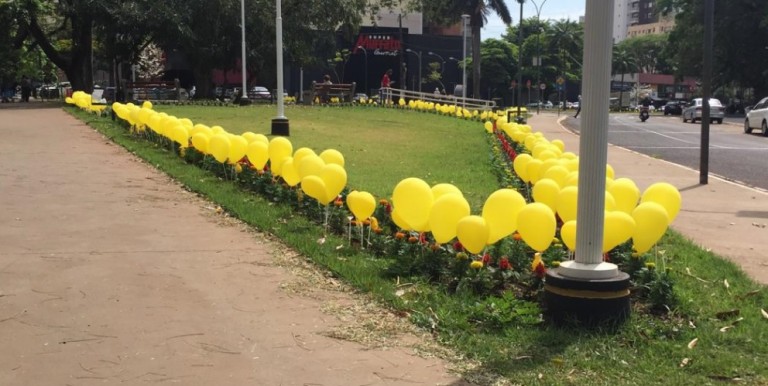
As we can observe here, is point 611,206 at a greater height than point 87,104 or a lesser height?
lesser

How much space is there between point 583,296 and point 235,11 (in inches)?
1403

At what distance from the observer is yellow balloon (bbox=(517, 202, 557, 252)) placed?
17.1 feet

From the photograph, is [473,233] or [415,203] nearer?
[473,233]

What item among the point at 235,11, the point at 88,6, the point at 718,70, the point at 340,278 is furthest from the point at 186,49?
the point at 718,70

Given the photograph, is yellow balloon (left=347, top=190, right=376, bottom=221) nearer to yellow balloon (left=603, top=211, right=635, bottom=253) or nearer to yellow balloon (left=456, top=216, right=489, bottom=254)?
yellow balloon (left=456, top=216, right=489, bottom=254)

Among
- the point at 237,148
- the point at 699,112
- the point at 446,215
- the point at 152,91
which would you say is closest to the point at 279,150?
the point at 237,148

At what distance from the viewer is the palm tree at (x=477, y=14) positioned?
4966 cm

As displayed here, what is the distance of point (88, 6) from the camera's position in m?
33.9

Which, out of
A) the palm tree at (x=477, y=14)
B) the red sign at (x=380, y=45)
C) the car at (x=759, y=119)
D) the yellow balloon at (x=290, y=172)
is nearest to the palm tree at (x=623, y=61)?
the red sign at (x=380, y=45)

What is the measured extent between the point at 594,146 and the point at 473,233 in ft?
3.93

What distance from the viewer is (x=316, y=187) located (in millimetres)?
7062

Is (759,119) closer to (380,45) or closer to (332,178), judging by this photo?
(332,178)

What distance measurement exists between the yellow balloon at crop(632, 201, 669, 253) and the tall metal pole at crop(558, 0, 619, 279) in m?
0.85

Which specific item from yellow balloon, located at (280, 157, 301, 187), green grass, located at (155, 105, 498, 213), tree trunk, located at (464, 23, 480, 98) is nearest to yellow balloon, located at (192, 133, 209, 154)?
green grass, located at (155, 105, 498, 213)
